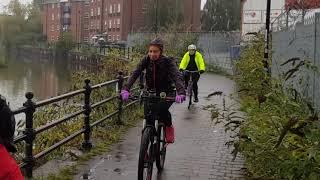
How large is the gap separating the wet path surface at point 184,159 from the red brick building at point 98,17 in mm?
58271

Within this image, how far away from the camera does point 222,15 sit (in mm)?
83000

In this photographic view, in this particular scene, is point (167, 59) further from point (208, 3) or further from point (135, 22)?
point (208, 3)

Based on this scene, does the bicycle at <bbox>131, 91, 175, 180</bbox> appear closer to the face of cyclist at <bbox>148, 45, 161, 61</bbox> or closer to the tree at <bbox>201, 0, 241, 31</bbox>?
the face of cyclist at <bbox>148, 45, 161, 61</bbox>

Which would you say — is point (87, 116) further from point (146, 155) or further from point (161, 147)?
point (146, 155)

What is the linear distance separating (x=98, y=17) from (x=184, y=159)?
87.5m

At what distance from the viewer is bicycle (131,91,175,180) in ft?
19.1

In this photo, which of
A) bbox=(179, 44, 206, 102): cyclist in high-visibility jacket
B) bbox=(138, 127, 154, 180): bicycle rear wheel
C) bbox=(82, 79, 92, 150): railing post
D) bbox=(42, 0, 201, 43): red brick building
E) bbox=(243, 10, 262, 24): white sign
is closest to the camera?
bbox=(138, 127, 154, 180): bicycle rear wheel

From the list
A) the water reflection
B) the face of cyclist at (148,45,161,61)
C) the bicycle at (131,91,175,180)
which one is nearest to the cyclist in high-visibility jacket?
the water reflection

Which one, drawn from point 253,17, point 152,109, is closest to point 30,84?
point 253,17

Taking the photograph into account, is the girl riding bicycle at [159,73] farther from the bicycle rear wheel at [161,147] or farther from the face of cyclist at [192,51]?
the face of cyclist at [192,51]

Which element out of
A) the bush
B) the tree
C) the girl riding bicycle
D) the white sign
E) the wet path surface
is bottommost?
the wet path surface

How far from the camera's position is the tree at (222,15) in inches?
3181

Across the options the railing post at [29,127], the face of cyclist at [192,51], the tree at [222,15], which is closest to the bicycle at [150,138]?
the railing post at [29,127]

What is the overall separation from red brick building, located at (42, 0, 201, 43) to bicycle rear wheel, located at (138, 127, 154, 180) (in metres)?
62.1
